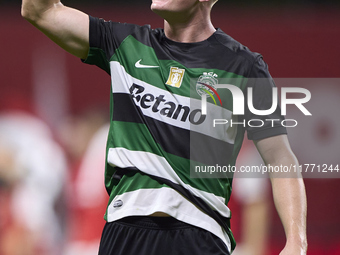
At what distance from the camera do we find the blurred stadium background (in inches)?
163

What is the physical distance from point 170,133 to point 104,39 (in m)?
0.47

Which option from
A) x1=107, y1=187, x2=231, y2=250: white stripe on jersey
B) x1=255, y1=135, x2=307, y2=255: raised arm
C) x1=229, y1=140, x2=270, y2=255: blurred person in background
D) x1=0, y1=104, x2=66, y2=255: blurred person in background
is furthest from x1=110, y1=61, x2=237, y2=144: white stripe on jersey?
x1=0, y1=104, x2=66, y2=255: blurred person in background

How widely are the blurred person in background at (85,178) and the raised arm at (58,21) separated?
222 centimetres

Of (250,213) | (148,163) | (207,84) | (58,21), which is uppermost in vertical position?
(58,21)

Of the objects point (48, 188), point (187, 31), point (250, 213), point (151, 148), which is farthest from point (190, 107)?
point (48, 188)

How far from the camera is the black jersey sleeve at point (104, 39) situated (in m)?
2.09

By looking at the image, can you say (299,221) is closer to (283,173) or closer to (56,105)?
(283,173)

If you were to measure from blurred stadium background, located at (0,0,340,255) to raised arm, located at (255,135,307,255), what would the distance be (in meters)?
2.16

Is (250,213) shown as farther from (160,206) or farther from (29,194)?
(160,206)

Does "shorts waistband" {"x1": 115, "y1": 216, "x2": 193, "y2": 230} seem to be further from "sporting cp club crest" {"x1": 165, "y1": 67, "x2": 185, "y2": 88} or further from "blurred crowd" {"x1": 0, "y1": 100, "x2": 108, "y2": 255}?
"blurred crowd" {"x1": 0, "y1": 100, "x2": 108, "y2": 255}

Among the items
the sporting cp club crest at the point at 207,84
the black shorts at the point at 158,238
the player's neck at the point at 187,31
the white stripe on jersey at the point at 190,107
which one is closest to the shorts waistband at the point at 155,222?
the black shorts at the point at 158,238

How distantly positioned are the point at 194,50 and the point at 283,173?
1.96 feet

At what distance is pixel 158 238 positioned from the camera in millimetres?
1924

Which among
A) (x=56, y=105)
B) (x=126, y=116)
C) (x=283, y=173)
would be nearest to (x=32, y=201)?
(x=56, y=105)
